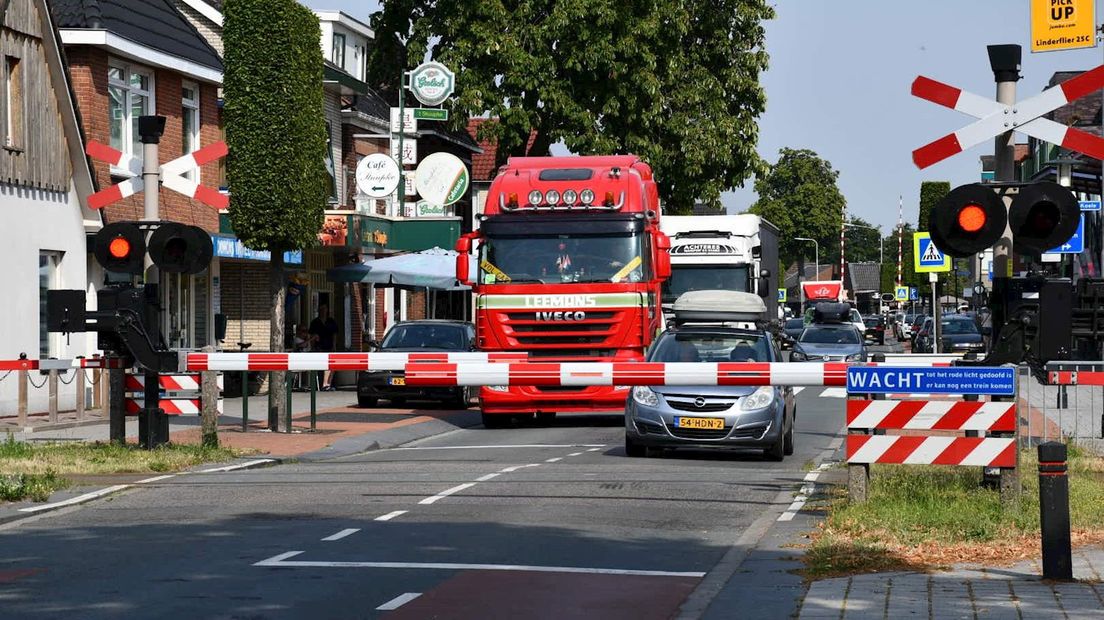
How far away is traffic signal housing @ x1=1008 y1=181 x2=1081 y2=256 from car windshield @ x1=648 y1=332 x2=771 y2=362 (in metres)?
8.01

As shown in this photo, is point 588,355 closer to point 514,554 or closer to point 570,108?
point 514,554

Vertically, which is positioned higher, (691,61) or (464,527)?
(691,61)

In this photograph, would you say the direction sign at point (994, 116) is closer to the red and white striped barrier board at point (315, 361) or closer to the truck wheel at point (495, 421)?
the red and white striped barrier board at point (315, 361)

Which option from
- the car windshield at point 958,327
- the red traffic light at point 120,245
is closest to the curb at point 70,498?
the red traffic light at point 120,245

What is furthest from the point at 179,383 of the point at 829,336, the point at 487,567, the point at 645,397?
the point at 829,336

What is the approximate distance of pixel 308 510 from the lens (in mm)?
13859

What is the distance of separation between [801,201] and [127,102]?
10907 centimetres

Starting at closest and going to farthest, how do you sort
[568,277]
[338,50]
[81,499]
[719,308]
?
[81,499], [568,277], [719,308], [338,50]

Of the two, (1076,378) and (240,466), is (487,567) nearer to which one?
(1076,378)

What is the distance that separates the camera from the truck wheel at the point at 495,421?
85.7 ft

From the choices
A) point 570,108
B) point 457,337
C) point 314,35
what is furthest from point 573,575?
point 570,108

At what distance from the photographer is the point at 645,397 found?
62.8 feet

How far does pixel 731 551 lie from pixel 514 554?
155 cm

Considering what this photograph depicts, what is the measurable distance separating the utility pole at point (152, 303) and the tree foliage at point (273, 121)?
5100mm
